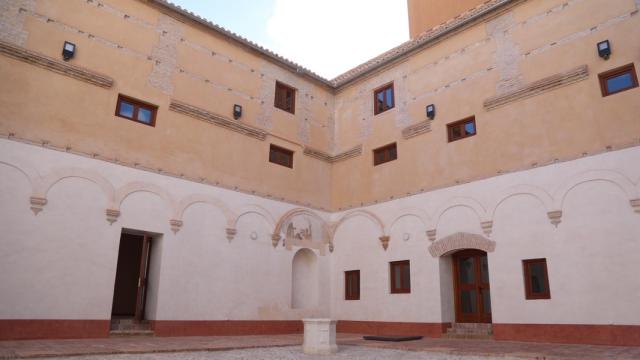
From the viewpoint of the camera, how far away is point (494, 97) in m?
11.1

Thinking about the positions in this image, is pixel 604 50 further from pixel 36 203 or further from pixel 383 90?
pixel 36 203

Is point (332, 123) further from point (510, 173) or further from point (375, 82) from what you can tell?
point (510, 173)

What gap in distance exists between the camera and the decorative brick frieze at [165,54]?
36.9 ft

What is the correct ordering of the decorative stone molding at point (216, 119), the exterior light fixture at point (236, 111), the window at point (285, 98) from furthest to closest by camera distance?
Answer: the window at point (285, 98) < the exterior light fixture at point (236, 111) < the decorative stone molding at point (216, 119)

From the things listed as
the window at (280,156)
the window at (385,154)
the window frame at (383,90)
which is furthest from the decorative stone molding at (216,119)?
the window frame at (383,90)

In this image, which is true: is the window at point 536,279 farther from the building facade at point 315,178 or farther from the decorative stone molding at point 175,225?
the decorative stone molding at point 175,225

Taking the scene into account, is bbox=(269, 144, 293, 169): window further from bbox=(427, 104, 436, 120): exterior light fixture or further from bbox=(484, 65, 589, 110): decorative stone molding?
bbox=(484, 65, 589, 110): decorative stone molding

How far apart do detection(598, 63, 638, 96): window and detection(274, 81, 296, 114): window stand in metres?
8.10

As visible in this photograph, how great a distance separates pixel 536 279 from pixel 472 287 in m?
1.73

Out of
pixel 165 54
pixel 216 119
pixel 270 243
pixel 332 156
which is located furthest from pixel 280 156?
pixel 165 54

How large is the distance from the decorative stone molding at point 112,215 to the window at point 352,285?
6.57m

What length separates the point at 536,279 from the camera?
9.55 m

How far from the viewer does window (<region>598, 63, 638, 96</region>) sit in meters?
9.00

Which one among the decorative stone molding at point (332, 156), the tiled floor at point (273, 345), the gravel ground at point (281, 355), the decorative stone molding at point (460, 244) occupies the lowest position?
the gravel ground at point (281, 355)
